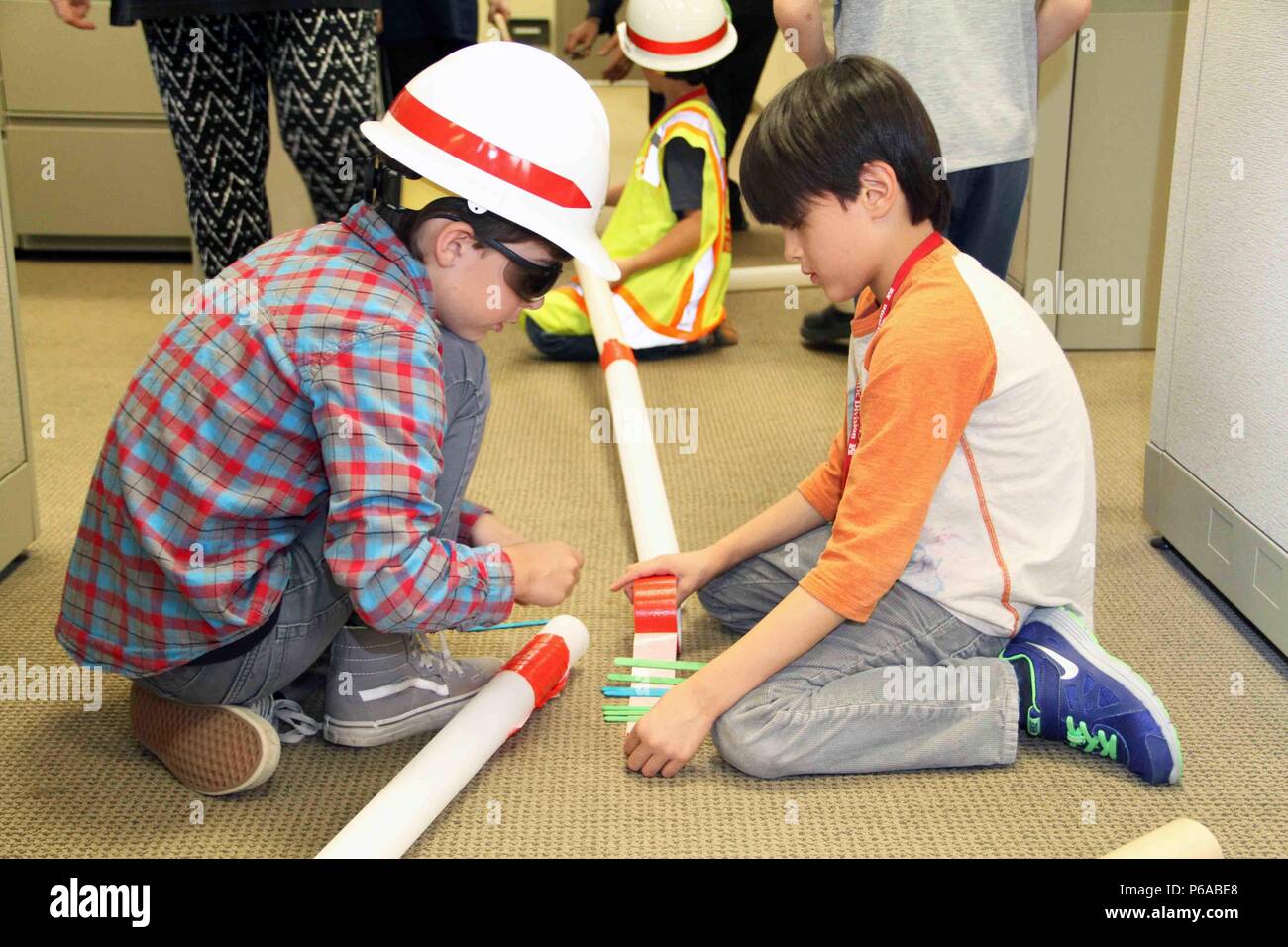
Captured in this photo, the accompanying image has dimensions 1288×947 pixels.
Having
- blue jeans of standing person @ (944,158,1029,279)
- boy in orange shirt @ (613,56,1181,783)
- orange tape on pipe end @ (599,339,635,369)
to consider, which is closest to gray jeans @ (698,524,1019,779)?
boy in orange shirt @ (613,56,1181,783)

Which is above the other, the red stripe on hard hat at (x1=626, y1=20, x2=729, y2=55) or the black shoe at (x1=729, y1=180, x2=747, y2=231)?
the red stripe on hard hat at (x1=626, y1=20, x2=729, y2=55)

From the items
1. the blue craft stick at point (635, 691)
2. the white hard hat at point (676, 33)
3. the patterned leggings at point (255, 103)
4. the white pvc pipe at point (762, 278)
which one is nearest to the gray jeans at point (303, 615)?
the blue craft stick at point (635, 691)

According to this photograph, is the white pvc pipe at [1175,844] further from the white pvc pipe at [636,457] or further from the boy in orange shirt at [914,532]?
the white pvc pipe at [636,457]

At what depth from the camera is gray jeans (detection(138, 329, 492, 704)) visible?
1115 millimetres

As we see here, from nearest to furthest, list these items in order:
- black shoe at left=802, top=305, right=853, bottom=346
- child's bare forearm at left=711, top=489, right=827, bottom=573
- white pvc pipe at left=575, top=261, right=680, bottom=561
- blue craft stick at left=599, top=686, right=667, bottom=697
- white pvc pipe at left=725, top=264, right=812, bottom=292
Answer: blue craft stick at left=599, top=686, right=667, bottom=697 → child's bare forearm at left=711, top=489, right=827, bottom=573 → white pvc pipe at left=575, top=261, right=680, bottom=561 → black shoe at left=802, top=305, right=853, bottom=346 → white pvc pipe at left=725, top=264, right=812, bottom=292

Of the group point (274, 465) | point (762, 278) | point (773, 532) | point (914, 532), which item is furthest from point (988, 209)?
point (762, 278)

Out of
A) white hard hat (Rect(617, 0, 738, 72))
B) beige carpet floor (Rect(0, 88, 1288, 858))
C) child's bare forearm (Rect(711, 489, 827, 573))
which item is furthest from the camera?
white hard hat (Rect(617, 0, 738, 72))

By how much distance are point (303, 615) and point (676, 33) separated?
1.54m

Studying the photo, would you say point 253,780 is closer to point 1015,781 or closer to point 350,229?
point 350,229

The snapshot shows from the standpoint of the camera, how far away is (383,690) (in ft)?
3.95

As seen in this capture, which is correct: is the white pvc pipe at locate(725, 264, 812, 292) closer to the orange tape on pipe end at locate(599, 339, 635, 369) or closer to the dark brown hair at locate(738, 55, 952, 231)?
the orange tape on pipe end at locate(599, 339, 635, 369)

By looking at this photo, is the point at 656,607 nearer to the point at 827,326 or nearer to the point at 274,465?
the point at 274,465

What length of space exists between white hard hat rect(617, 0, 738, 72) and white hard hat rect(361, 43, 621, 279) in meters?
1.31
